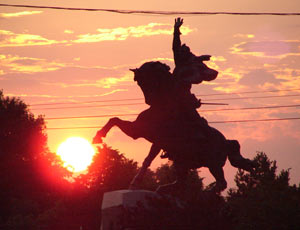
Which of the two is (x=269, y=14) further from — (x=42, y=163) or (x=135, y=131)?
(x=42, y=163)

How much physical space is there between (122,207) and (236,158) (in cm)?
375

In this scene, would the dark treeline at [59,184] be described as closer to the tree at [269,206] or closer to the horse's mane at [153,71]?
the tree at [269,206]

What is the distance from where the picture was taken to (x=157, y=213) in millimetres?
19188

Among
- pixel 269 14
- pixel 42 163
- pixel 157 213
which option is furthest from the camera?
pixel 42 163

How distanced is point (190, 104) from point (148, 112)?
120 cm

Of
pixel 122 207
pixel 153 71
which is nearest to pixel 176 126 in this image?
pixel 153 71

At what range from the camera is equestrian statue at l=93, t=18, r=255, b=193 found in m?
20.1

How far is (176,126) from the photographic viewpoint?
2020 cm

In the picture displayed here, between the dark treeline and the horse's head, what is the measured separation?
17.8 m

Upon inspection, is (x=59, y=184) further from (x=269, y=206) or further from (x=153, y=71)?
(x=153, y=71)

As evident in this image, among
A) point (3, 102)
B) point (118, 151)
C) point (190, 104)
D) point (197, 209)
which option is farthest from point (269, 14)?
point (3, 102)

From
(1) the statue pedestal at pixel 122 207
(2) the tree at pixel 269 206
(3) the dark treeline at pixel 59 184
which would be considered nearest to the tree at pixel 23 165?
(3) the dark treeline at pixel 59 184

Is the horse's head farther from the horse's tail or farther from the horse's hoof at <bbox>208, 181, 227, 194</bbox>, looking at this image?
the horse's hoof at <bbox>208, 181, 227, 194</bbox>

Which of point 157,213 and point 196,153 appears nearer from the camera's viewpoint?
point 157,213
